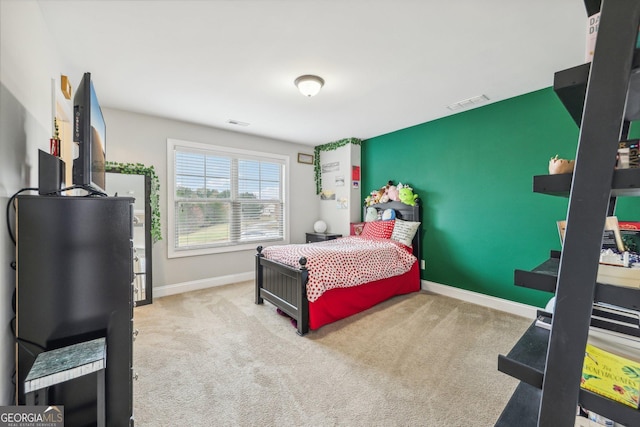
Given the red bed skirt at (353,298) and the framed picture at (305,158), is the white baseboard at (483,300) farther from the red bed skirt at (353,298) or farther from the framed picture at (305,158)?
the framed picture at (305,158)

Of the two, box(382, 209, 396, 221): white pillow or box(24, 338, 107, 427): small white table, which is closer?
box(24, 338, 107, 427): small white table

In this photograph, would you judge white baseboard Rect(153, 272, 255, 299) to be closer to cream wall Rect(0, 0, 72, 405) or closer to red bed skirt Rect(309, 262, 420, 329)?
red bed skirt Rect(309, 262, 420, 329)

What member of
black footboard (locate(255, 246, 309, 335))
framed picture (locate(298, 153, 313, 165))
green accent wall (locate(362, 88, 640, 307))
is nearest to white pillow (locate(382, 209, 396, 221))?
green accent wall (locate(362, 88, 640, 307))

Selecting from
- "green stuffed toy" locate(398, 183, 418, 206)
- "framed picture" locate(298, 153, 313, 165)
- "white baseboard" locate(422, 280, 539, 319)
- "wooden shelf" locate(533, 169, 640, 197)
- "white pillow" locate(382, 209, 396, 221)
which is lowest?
"white baseboard" locate(422, 280, 539, 319)

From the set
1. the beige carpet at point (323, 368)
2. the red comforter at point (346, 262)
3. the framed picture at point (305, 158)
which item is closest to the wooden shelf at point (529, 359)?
the beige carpet at point (323, 368)

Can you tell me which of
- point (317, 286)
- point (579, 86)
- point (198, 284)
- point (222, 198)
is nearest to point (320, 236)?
point (222, 198)

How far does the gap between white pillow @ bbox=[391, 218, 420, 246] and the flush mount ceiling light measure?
223 cm

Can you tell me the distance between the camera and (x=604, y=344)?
73cm

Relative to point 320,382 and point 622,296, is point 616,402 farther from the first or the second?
point 320,382

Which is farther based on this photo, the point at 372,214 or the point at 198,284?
the point at 372,214

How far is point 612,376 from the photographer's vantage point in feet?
2.09

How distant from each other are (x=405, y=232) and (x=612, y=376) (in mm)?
3179

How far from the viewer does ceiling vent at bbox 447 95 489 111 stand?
3032mm

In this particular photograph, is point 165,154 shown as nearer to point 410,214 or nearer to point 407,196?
point 407,196
